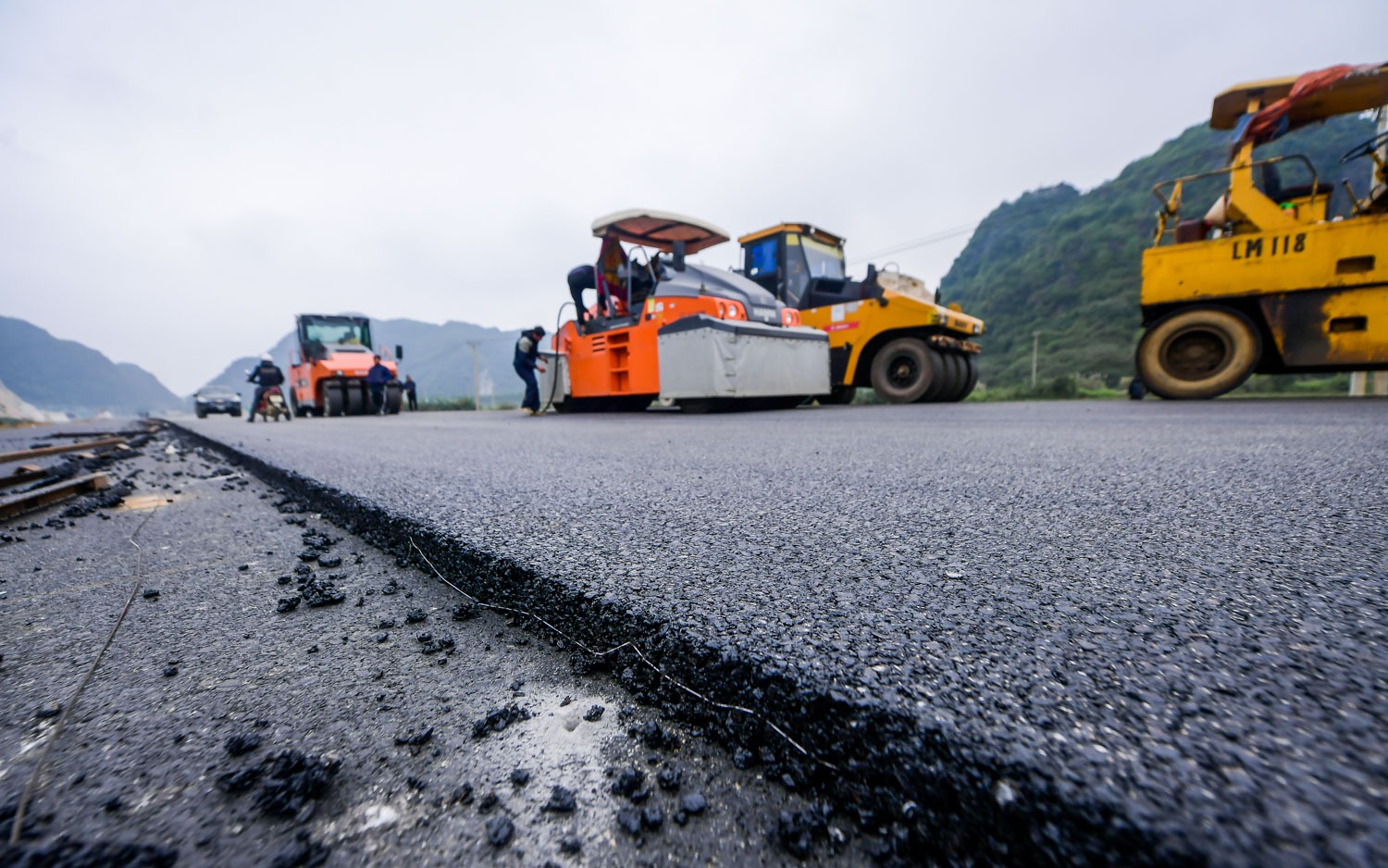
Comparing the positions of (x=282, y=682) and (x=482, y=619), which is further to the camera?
(x=482, y=619)

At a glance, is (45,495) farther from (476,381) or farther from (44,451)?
(476,381)

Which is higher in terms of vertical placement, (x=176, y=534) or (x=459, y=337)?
(x=459, y=337)

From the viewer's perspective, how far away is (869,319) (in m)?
7.30

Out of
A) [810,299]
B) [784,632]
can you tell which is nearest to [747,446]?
[784,632]

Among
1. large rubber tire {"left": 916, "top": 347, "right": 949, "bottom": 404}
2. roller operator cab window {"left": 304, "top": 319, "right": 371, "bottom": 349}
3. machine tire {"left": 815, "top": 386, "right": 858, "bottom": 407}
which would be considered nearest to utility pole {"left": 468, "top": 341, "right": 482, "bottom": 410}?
roller operator cab window {"left": 304, "top": 319, "right": 371, "bottom": 349}

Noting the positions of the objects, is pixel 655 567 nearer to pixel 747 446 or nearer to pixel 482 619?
pixel 482 619

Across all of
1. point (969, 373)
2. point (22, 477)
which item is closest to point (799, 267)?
point (969, 373)

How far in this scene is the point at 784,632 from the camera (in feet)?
2.18

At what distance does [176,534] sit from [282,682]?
1.22 m

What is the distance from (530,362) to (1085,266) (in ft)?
197

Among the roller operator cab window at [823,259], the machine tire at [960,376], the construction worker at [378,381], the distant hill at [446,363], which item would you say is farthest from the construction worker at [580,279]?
the distant hill at [446,363]

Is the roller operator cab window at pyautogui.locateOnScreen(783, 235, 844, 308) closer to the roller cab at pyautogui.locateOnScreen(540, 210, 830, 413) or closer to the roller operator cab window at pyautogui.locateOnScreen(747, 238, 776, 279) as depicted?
the roller operator cab window at pyautogui.locateOnScreen(747, 238, 776, 279)

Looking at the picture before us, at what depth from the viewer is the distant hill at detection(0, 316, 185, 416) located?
10481 cm

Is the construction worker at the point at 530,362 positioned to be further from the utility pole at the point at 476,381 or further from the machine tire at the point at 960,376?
the utility pole at the point at 476,381
